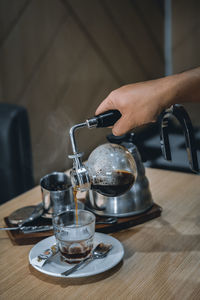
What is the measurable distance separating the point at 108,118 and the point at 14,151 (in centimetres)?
68

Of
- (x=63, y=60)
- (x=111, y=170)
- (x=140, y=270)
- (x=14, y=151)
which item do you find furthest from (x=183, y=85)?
(x=63, y=60)

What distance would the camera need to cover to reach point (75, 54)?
2.88m

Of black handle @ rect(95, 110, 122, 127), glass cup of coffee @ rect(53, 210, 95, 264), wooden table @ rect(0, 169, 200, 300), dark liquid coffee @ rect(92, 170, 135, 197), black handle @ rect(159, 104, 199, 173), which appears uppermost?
black handle @ rect(95, 110, 122, 127)

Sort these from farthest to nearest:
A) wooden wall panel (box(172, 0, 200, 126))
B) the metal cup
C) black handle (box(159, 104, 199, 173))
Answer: wooden wall panel (box(172, 0, 200, 126))
the metal cup
black handle (box(159, 104, 199, 173))

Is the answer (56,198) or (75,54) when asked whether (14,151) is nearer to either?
(56,198)

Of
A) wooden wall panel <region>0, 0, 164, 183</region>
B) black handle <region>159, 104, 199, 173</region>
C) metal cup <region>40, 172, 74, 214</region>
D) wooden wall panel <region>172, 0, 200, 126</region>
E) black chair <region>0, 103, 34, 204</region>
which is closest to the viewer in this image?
black handle <region>159, 104, 199, 173</region>

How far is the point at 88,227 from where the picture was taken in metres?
0.85

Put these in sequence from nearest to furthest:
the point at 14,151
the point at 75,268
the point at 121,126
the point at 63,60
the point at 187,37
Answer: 1. the point at 75,268
2. the point at 121,126
3. the point at 14,151
4. the point at 63,60
5. the point at 187,37

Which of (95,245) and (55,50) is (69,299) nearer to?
(95,245)

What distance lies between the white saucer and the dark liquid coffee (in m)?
0.14

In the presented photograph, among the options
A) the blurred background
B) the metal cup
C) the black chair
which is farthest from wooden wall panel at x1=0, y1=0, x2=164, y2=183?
the metal cup

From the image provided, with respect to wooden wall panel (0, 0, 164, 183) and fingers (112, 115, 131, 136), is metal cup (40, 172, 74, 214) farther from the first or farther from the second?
wooden wall panel (0, 0, 164, 183)

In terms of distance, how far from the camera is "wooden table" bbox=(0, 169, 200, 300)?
0.75 m

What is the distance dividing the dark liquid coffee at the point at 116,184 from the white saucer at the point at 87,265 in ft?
0.44
